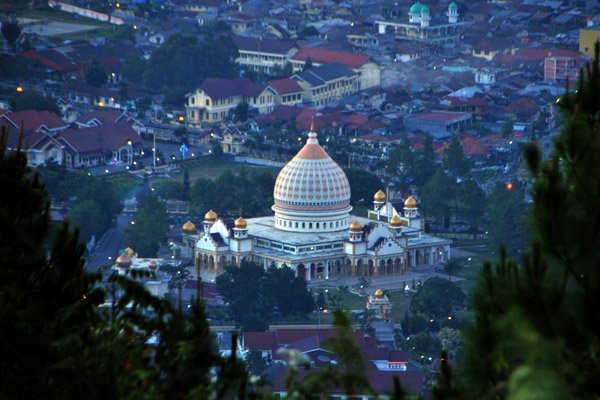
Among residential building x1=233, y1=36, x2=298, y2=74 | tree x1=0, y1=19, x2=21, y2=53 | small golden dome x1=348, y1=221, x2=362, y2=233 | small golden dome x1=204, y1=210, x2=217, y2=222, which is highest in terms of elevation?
tree x1=0, y1=19, x2=21, y2=53

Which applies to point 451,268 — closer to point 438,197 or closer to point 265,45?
point 438,197

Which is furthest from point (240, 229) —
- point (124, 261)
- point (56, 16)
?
point (56, 16)

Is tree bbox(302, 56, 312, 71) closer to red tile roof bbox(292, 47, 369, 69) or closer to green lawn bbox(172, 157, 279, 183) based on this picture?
red tile roof bbox(292, 47, 369, 69)

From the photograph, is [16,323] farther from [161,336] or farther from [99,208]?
[99,208]

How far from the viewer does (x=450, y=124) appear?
64250mm

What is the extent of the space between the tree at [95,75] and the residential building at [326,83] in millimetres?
6444

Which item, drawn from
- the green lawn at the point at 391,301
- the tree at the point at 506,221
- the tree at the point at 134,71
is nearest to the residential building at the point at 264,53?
the tree at the point at 134,71

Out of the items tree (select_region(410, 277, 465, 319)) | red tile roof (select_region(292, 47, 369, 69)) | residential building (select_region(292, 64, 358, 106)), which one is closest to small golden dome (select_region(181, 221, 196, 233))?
tree (select_region(410, 277, 465, 319))

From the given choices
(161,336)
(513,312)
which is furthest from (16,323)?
(513,312)

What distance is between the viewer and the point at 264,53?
7819 cm

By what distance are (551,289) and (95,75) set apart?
198ft

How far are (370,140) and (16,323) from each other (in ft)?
155

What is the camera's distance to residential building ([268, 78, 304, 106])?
69625mm

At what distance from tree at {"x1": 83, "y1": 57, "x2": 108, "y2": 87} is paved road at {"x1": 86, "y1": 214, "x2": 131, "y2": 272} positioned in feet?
64.9
